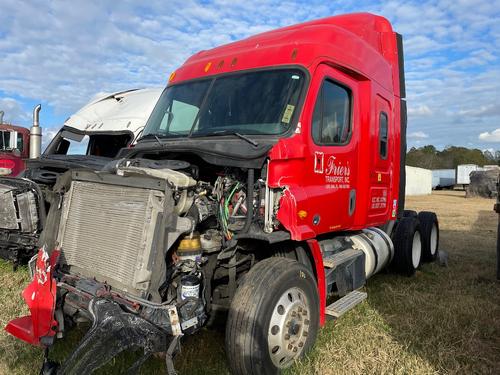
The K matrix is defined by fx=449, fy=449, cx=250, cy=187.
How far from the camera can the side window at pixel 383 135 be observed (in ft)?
17.9

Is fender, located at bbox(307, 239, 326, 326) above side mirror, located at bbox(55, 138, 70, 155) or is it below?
below

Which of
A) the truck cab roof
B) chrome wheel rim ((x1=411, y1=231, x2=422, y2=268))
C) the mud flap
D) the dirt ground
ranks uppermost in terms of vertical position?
the truck cab roof

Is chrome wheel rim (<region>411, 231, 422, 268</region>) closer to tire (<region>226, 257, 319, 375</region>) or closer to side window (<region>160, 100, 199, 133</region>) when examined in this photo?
tire (<region>226, 257, 319, 375</region>)

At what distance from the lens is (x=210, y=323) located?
147 inches

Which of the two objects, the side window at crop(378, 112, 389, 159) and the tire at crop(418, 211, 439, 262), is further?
the tire at crop(418, 211, 439, 262)

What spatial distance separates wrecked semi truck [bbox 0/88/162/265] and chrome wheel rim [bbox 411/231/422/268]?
4792mm

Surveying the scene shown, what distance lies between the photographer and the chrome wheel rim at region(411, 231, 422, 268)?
710 centimetres

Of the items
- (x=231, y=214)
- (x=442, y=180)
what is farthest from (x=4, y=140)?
(x=442, y=180)

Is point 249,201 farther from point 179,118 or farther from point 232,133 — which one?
point 179,118

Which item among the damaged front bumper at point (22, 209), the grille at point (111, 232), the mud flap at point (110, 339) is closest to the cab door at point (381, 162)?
the grille at point (111, 232)

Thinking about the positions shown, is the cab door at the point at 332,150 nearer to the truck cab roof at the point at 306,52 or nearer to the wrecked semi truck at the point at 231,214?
the wrecked semi truck at the point at 231,214

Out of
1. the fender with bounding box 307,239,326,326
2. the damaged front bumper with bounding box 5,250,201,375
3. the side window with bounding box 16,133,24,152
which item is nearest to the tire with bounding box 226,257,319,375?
the fender with bounding box 307,239,326,326

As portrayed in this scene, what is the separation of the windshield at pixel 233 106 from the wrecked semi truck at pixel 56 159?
2.91ft

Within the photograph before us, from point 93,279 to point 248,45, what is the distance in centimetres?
286
